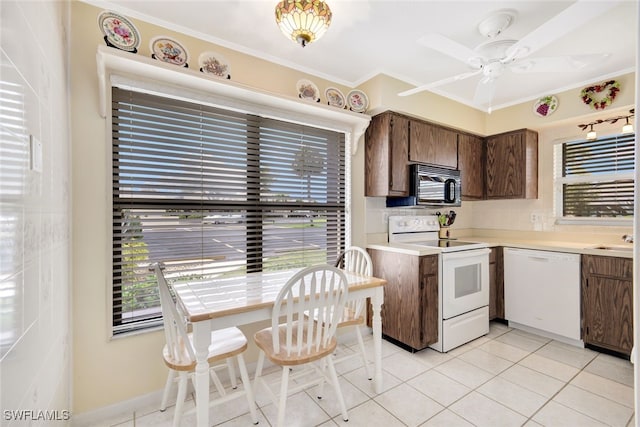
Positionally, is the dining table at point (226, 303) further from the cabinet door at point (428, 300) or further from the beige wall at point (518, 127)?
the beige wall at point (518, 127)

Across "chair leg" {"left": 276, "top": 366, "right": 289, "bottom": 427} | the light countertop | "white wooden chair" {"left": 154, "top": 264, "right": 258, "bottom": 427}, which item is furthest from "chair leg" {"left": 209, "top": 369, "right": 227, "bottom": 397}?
the light countertop

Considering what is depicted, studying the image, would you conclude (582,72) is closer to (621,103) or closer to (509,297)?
(621,103)

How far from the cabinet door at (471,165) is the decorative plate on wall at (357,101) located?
53.2 inches

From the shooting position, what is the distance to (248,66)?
229 cm

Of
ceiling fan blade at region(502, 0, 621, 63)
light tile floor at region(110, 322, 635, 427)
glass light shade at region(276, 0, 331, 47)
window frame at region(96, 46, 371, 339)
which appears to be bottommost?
light tile floor at region(110, 322, 635, 427)

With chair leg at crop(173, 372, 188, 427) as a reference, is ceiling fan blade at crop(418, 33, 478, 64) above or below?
above

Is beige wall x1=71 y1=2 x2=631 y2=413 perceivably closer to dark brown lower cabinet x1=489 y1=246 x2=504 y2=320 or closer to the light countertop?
the light countertop

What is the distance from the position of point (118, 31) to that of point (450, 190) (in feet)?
10.1

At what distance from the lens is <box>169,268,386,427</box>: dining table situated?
1.37 m

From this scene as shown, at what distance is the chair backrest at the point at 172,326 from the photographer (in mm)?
1409

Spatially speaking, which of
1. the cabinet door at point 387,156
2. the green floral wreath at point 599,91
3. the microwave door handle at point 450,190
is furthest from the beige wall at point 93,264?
the green floral wreath at point 599,91

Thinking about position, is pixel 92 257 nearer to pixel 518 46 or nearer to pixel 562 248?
pixel 518 46

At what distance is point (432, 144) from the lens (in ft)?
10.0

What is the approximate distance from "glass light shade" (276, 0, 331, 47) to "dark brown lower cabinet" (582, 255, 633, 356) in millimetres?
2934
